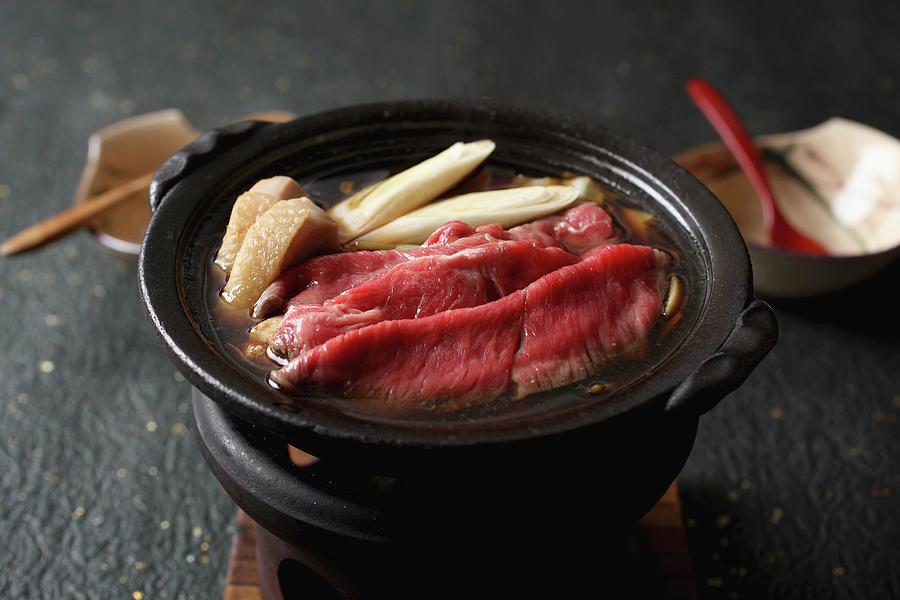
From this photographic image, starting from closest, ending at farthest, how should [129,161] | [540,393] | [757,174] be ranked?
[540,393] < [757,174] < [129,161]

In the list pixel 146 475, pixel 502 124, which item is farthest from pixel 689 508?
pixel 146 475

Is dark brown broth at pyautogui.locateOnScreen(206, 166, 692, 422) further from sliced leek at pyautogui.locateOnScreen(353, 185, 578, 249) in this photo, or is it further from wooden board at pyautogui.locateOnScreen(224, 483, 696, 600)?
wooden board at pyautogui.locateOnScreen(224, 483, 696, 600)

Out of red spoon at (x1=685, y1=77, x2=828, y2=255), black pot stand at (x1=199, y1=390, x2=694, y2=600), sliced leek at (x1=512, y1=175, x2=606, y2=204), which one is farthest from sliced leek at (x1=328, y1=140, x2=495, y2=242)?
red spoon at (x1=685, y1=77, x2=828, y2=255)

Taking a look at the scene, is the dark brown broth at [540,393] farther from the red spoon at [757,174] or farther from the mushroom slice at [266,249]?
the red spoon at [757,174]

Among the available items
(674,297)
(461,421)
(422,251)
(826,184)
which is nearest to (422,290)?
(422,251)

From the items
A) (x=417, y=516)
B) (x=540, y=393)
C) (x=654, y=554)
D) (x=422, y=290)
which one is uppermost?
(x=422, y=290)

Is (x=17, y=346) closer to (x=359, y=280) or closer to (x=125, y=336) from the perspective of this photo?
(x=125, y=336)

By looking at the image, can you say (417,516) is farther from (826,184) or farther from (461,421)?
(826,184)
